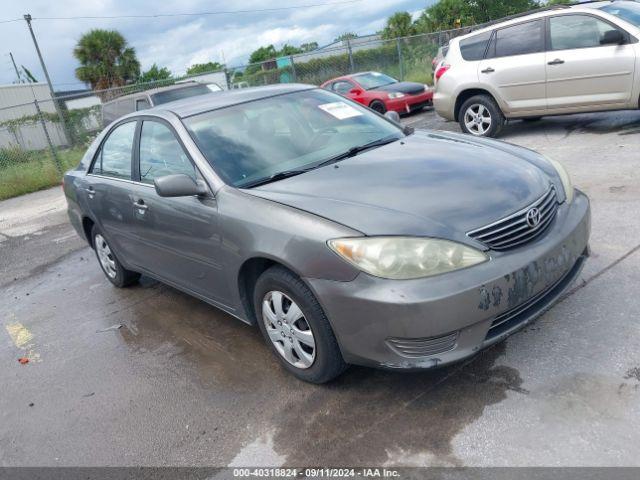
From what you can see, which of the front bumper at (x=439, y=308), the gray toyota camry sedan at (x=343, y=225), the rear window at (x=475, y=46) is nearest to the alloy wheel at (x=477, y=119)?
the rear window at (x=475, y=46)

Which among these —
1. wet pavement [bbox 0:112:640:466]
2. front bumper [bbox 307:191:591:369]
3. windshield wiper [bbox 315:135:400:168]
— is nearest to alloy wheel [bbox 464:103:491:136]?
wet pavement [bbox 0:112:640:466]

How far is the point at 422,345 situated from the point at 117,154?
3.23 m

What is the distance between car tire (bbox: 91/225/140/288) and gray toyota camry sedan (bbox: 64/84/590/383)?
84cm

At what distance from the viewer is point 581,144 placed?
292 inches

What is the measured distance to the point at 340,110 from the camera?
4289mm

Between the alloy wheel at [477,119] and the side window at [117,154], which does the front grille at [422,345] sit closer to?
the side window at [117,154]

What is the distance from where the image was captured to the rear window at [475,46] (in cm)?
852

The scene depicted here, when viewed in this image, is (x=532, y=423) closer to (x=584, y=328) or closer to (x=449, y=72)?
(x=584, y=328)

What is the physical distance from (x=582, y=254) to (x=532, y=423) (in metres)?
1.15

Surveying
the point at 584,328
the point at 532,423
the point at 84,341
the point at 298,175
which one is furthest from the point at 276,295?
the point at 84,341

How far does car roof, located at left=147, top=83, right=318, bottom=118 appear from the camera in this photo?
13.2 feet

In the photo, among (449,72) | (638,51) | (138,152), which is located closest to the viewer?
(138,152)

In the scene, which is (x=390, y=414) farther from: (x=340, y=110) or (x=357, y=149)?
(x=340, y=110)

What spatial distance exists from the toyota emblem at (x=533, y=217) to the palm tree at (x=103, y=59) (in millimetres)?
32755
